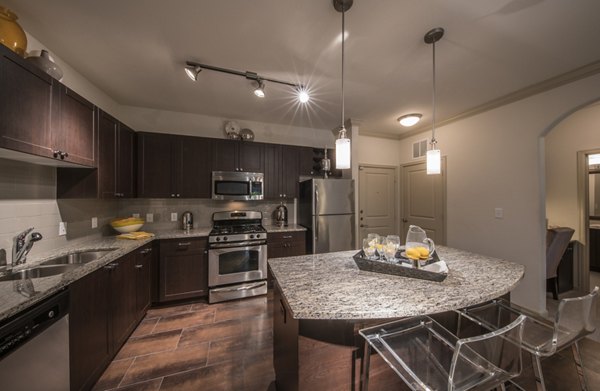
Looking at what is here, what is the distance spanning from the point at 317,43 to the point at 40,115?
209 centimetres

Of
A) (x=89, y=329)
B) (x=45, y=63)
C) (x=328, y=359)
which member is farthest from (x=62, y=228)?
(x=328, y=359)

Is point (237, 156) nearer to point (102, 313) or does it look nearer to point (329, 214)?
point (329, 214)

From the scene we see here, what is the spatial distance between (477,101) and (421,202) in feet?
5.76

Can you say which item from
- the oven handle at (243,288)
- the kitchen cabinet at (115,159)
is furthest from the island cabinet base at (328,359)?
the kitchen cabinet at (115,159)

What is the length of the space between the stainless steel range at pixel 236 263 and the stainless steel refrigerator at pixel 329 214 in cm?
76

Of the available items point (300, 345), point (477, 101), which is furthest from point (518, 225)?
point (300, 345)

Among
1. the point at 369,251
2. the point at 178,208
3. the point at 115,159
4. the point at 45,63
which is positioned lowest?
the point at 369,251

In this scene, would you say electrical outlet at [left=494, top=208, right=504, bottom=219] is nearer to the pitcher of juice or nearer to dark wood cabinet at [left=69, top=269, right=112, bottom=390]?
the pitcher of juice

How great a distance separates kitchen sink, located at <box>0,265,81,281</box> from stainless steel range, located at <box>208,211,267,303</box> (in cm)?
134

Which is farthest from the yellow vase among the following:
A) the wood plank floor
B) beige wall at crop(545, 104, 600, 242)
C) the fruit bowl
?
beige wall at crop(545, 104, 600, 242)

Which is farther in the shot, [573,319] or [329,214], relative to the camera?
[329,214]

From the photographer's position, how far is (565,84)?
219 cm

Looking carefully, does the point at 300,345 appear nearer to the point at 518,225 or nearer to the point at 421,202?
the point at 518,225

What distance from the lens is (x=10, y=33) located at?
4.32 ft
